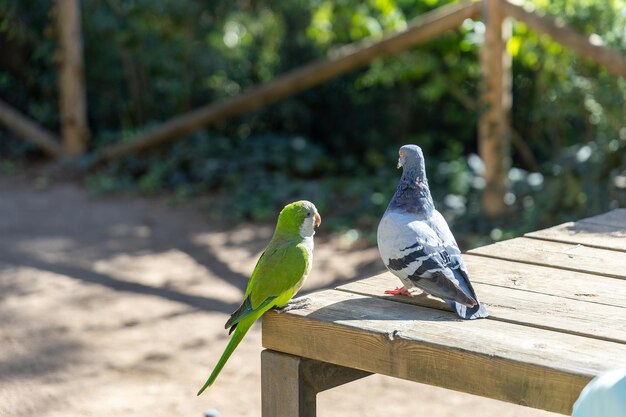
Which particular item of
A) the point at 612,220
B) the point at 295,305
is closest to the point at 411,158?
the point at 295,305

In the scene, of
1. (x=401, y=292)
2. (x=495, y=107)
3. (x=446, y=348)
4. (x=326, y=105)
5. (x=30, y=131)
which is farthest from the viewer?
(x=326, y=105)

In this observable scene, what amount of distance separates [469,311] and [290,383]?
479 mm

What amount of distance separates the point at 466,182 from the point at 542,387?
5054mm

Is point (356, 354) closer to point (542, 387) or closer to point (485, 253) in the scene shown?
point (542, 387)

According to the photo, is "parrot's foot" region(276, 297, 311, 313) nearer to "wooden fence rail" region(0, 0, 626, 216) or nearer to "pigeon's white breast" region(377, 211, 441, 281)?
"pigeon's white breast" region(377, 211, 441, 281)

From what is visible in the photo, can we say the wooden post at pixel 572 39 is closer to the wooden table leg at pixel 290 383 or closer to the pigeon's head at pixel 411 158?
the pigeon's head at pixel 411 158

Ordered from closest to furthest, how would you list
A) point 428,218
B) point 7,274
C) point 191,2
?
point 428,218 → point 7,274 → point 191,2

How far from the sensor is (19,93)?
9.41m

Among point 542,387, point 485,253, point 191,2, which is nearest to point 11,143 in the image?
point 191,2

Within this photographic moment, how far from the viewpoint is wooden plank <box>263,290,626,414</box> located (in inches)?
79.4

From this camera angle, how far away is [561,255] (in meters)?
2.95

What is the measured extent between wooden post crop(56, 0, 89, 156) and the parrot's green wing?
245 inches

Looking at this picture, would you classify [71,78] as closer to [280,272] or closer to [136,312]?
[136,312]

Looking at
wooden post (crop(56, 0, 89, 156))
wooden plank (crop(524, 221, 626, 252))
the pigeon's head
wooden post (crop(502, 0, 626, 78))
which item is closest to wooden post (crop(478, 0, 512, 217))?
wooden post (crop(502, 0, 626, 78))
